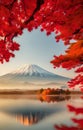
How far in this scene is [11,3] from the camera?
834cm

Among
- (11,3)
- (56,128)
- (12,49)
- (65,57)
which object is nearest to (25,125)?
(56,128)

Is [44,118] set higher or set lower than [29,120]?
higher

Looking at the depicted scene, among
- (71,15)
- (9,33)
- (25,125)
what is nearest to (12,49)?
(9,33)

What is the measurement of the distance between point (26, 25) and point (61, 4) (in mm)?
1070

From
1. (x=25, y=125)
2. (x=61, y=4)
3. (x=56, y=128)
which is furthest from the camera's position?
(x=25, y=125)

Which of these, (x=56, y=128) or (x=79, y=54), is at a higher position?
(x=79, y=54)

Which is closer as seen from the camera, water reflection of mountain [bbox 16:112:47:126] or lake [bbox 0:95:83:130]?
lake [bbox 0:95:83:130]

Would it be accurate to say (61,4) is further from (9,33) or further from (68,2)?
(9,33)

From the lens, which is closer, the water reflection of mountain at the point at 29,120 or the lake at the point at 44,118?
the lake at the point at 44,118

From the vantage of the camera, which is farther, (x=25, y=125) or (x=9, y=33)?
(x=25, y=125)

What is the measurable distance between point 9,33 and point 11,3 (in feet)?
4.41

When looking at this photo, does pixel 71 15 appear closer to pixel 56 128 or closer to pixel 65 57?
pixel 65 57

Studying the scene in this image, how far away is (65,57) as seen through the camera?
54.9ft

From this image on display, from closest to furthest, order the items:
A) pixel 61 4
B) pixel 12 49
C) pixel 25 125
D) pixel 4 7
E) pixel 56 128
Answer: pixel 4 7
pixel 61 4
pixel 12 49
pixel 56 128
pixel 25 125
